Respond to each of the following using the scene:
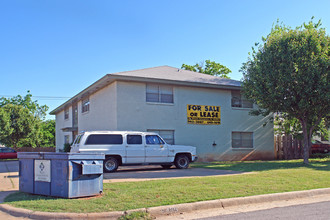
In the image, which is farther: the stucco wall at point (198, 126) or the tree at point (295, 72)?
the stucco wall at point (198, 126)

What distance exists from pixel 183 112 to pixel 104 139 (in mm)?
7641

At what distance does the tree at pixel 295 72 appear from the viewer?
51.6 feet

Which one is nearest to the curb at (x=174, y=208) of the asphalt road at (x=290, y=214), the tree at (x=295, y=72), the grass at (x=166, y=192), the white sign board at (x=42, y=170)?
the grass at (x=166, y=192)

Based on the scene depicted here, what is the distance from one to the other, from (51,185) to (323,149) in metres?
25.6

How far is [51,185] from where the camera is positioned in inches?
312

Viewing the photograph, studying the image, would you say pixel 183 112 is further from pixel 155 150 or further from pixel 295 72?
pixel 295 72

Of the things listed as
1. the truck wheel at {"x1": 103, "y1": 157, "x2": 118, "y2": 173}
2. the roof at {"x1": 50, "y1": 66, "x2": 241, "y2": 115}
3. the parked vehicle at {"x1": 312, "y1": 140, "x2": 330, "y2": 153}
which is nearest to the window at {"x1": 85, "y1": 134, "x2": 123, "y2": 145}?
the truck wheel at {"x1": 103, "y1": 157, "x2": 118, "y2": 173}

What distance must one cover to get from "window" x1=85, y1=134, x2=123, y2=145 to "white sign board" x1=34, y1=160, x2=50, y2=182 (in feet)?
17.7

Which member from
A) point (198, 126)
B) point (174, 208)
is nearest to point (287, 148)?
point (198, 126)

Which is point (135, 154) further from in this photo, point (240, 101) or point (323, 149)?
point (323, 149)

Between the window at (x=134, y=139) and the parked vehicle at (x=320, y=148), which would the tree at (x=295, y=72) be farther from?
the parked vehicle at (x=320, y=148)

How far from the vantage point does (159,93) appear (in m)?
20.1

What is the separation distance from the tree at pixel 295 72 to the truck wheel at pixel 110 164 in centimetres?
840

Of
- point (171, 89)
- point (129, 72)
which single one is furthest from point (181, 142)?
point (129, 72)
